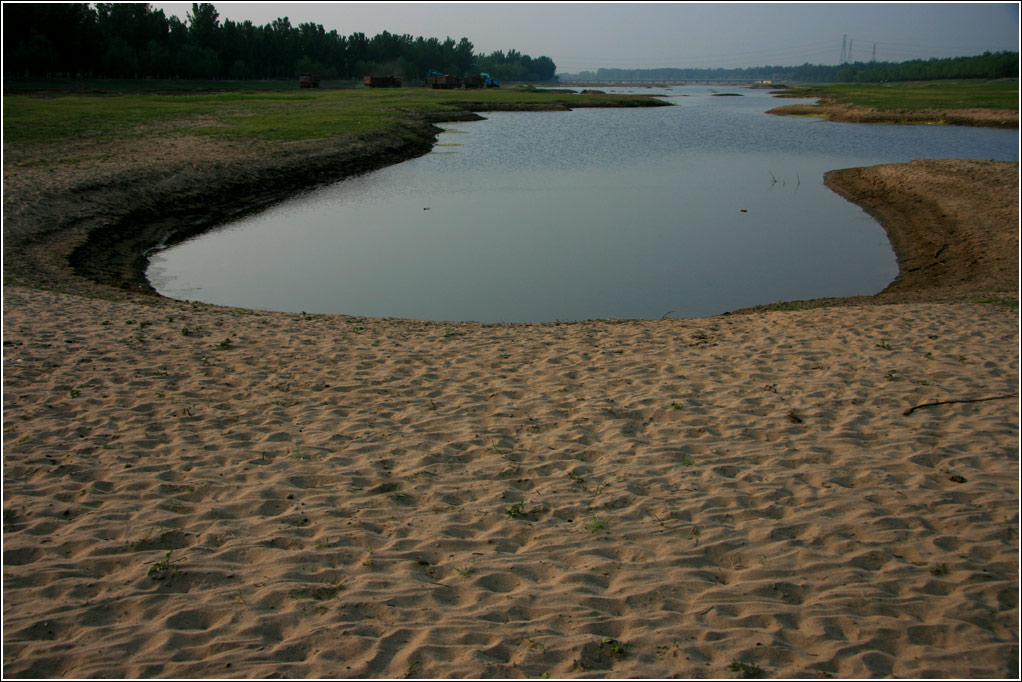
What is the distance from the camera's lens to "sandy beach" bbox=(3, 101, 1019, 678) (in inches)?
155

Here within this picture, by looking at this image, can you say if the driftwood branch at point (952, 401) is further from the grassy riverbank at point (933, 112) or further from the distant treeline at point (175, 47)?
the distant treeline at point (175, 47)

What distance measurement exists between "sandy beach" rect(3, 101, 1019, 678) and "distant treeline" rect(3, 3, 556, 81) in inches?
2408

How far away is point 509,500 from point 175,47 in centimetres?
10209

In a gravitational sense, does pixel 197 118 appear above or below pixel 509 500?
above

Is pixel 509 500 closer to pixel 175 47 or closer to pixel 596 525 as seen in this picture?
pixel 596 525

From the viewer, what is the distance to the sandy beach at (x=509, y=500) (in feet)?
12.9

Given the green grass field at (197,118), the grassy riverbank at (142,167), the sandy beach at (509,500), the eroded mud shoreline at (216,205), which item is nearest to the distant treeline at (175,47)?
the green grass field at (197,118)

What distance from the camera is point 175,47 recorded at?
90562 millimetres

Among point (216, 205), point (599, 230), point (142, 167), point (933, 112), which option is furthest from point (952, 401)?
point (933, 112)

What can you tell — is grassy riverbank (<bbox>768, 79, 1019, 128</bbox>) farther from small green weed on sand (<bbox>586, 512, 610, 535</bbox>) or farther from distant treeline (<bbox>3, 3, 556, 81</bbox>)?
distant treeline (<bbox>3, 3, 556, 81</bbox>)

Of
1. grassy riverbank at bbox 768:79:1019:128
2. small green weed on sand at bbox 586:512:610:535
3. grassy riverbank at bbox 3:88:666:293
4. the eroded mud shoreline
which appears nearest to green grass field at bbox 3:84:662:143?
grassy riverbank at bbox 3:88:666:293

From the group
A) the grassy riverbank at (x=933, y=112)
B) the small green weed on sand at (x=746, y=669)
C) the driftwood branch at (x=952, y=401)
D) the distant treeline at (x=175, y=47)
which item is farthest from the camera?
the distant treeline at (x=175, y=47)

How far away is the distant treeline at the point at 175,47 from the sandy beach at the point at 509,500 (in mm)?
61151

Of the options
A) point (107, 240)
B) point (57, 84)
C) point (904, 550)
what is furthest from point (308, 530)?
point (57, 84)
